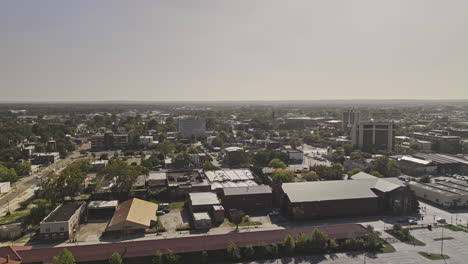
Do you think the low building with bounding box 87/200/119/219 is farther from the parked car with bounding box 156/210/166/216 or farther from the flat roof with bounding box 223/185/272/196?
the flat roof with bounding box 223/185/272/196

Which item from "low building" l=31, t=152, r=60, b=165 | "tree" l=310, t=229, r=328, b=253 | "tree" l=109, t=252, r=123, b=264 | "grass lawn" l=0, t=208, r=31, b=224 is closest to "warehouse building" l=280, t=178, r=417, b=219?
"tree" l=310, t=229, r=328, b=253

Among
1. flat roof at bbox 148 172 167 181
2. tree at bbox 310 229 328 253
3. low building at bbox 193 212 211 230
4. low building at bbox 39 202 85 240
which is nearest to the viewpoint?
tree at bbox 310 229 328 253

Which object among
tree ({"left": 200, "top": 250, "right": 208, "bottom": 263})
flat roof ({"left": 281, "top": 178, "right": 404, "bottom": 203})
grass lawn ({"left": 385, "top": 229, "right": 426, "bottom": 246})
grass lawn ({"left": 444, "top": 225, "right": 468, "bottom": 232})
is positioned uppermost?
flat roof ({"left": 281, "top": 178, "right": 404, "bottom": 203})

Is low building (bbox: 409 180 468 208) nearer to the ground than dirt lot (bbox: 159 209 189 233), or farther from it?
farther from it

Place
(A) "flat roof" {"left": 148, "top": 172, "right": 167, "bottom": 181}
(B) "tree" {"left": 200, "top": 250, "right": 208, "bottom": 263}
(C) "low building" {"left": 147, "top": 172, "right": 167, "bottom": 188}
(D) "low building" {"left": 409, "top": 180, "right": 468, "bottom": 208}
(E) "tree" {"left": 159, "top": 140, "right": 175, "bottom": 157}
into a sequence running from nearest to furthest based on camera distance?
(B) "tree" {"left": 200, "top": 250, "right": 208, "bottom": 263} < (D) "low building" {"left": 409, "top": 180, "right": 468, "bottom": 208} < (C) "low building" {"left": 147, "top": 172, "right": 167, "bottom": 188} < (A) "flat roof" {"left": 148, "top": 172, "right": 167, "bottom": 181} < (E) "tree" {"left": 159, "top": 140, "right": 175, "bottom": 157}

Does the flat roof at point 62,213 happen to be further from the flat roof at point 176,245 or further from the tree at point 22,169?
the tree at point 22,169

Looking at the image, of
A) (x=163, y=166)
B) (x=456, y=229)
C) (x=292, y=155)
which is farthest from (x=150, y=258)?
(x=292, y=155)

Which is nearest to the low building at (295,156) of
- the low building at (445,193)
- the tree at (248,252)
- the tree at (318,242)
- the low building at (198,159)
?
the low building at (198,159)

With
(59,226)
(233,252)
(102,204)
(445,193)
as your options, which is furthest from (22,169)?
(445,193)

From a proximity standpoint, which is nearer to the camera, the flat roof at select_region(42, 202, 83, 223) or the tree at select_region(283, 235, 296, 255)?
the tree at select_region(283, 235, 296, 255)
